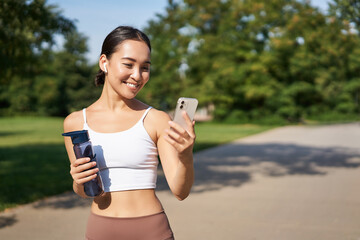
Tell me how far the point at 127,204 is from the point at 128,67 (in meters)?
0.58

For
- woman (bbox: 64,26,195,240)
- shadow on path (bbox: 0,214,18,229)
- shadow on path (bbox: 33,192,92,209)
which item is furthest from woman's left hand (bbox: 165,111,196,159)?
shadow on path (bbox: 33,192,92,209)

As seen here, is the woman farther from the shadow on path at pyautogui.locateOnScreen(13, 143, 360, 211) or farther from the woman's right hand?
the shadow on path at pyautogui.locateOnScreen(13, 143, 360, 211)

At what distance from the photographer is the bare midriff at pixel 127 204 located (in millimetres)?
1772

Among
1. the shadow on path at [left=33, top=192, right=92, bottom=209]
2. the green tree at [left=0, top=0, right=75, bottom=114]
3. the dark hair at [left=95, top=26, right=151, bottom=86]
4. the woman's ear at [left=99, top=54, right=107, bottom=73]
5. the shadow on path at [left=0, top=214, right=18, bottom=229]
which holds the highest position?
the green tree at [left=0, top=0, right=75, bottom=114]

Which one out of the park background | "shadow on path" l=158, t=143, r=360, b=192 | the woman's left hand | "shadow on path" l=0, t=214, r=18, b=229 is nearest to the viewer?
the woman's left hand

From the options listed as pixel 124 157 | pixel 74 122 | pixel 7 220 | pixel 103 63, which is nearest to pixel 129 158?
pixel 124 157

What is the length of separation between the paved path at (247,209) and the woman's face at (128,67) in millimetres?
3676

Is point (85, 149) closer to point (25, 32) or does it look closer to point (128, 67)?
point (128, 67)

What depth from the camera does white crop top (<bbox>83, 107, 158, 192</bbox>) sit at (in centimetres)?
175

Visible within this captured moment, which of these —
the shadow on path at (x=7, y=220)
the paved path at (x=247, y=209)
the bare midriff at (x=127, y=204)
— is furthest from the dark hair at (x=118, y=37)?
the shadow on path at (x=7, y=220)

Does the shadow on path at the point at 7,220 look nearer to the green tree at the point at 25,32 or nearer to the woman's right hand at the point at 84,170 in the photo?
the green tree at the point at 25,32

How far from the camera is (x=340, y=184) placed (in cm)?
862

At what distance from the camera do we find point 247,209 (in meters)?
6.52

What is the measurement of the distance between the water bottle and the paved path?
143 inches
